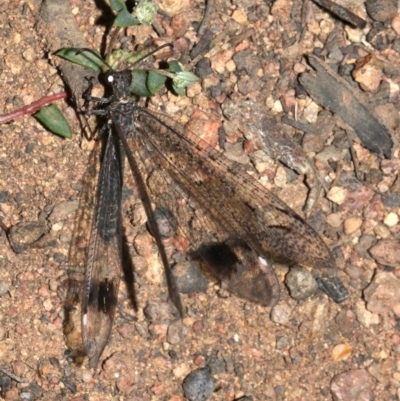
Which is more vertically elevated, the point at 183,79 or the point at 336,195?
the point at 183,79

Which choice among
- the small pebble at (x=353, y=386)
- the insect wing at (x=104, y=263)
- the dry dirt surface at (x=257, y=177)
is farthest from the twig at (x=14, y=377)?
the small pebble at (x=353, y=386)

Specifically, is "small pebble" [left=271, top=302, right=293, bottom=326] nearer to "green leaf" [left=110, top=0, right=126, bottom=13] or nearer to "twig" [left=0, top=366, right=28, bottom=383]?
"twig" [left=0, top=366, right=28, bottom=383]

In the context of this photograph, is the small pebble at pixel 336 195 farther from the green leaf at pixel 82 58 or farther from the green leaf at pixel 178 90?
the green leaf at pixel 82 58

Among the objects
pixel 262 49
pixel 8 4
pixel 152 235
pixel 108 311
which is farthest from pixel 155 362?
pixel 8 4

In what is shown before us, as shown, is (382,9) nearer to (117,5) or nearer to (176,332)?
(117,5)

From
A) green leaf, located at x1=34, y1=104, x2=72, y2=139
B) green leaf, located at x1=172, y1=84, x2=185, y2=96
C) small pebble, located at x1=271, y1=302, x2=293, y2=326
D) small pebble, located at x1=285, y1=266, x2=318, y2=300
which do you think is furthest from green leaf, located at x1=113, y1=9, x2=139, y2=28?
small pebble, located at x1=271, y1=302, x2=293, y2=326

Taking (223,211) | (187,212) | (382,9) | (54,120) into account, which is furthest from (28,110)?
(382,9)
